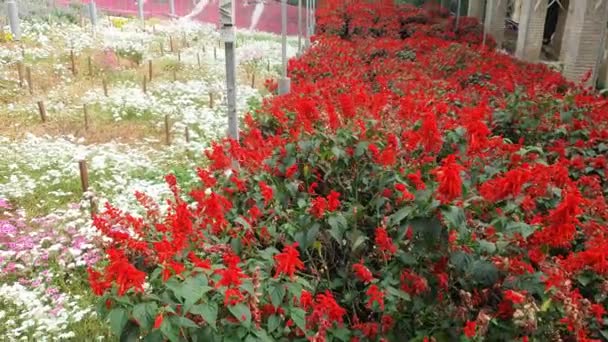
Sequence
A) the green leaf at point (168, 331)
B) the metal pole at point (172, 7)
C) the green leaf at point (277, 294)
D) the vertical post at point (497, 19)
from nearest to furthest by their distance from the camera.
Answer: the green leaf at point (168, 331), the green leaf at point (277, 294), the vertical post at point (497, 19), the metal pole at point (172, 7)

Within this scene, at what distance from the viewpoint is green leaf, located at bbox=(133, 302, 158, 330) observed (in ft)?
5.44

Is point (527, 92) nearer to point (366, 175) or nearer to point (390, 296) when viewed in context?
point (366, 175)

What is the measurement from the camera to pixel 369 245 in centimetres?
269

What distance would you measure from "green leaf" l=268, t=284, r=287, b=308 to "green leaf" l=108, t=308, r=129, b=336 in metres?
0.50

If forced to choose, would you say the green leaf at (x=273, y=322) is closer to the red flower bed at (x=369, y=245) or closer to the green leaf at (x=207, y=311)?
the red flower bed at (x=369, y=245)

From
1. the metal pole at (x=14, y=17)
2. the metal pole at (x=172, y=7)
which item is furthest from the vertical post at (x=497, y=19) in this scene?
the metal pole at (x=14, y=17)

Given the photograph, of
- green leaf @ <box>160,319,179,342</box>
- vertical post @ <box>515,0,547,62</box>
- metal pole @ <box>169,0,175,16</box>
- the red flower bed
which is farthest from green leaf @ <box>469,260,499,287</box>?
metal pole @ <box>169,0,175,16</box>

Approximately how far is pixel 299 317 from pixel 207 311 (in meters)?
0.39

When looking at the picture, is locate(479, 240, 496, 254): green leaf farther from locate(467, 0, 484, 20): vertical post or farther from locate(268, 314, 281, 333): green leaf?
locate(467, 0, 484, 20): vertical post

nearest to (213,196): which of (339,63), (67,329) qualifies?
(67,329)

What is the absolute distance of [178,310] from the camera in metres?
1.79

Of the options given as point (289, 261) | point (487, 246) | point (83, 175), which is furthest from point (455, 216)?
point (83, 175)

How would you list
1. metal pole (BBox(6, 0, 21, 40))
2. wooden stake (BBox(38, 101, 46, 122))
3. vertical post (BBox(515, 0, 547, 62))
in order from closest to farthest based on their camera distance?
wooden stake (BBox(38, 101, 46, 122)) < metal pole (BBox(6, 0, 21, 40)) < vertical post (BBox(515, 0, 547, 62))

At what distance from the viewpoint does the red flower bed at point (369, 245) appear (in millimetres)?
1841
